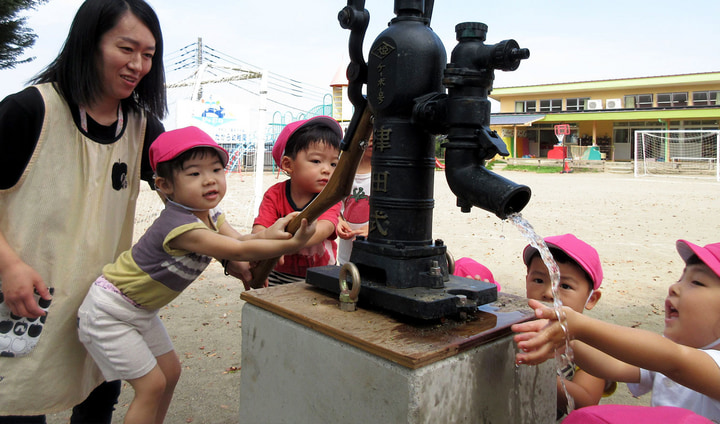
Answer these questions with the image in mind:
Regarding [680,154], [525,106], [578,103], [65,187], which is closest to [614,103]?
[578,103]

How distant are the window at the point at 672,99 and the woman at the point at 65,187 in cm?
3445

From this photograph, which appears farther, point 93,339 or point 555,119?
point 555,119

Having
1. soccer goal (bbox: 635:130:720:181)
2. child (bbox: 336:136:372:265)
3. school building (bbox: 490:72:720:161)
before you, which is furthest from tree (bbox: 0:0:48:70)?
school building (bbox: 490:72:720:161)

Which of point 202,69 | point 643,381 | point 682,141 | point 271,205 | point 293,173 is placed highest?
point 682,141

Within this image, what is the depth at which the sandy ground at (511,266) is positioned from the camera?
2883 millimetres

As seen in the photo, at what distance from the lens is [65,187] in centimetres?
176

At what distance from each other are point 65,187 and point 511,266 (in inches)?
182

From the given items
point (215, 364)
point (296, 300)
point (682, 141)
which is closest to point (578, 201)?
point (215, 364)

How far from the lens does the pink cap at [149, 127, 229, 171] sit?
1.75 meters

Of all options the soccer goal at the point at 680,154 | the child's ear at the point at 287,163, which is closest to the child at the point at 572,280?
the child's ear at the point at 287,163

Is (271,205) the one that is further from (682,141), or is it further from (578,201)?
(682,141)

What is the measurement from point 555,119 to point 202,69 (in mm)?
26656

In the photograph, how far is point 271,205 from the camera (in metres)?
2.37

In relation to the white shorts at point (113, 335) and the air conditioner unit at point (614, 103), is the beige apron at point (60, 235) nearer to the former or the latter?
the white shorts at point (113, 335)
